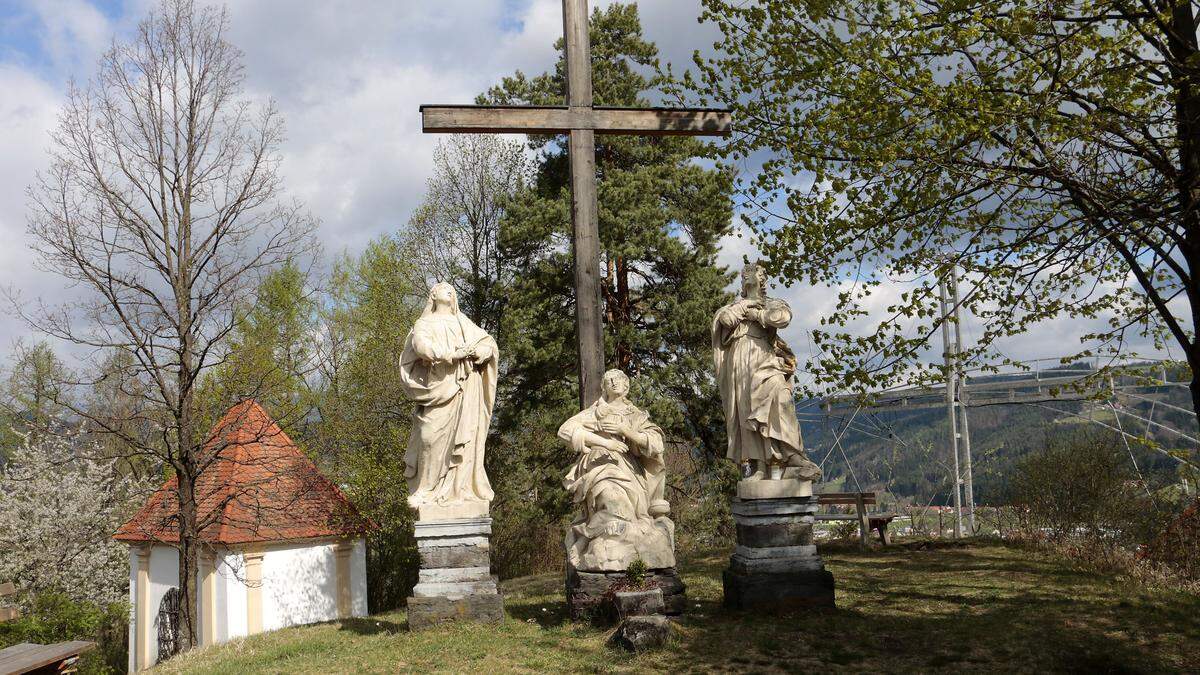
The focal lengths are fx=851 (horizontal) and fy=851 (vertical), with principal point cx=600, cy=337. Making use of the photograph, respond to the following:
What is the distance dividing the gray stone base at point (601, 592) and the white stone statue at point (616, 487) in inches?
2.6

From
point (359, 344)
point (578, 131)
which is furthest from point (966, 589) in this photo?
point (359, 344)

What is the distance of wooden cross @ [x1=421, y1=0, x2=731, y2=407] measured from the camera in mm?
7961

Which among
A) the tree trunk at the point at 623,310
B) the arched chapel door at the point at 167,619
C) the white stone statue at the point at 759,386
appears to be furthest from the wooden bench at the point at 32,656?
the arched chapel door at the point at 167,619

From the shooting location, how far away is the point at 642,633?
19.1 feet

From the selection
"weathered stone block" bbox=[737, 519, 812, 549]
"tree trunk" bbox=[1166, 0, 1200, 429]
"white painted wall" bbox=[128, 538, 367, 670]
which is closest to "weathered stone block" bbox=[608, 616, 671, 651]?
"weathered stone block" bbox=[737, 519, 812, 549]

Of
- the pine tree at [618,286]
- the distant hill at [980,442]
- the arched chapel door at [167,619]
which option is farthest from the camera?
the arched chapel door at [167,619]

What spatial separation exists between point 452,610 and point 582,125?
15.3 feet

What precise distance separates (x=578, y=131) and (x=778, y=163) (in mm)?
1987

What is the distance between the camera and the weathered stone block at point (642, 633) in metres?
5.82

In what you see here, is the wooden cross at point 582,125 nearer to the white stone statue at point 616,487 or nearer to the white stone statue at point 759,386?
the white stone statue at point 616,487

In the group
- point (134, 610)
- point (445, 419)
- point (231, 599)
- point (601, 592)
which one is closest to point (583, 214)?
point (445, 419)

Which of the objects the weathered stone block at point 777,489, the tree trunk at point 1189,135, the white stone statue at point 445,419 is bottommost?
the weathered stone block at point 777,489

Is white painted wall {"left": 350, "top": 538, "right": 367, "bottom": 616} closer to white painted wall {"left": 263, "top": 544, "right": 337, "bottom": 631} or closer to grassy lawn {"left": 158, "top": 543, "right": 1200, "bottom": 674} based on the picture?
white painted wall {"left": 263, "top": 544, "right": 337, "bottom": 631}

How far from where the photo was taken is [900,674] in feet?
16.7
